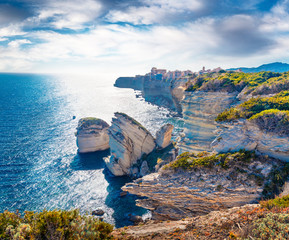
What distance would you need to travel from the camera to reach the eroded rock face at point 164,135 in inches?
1689

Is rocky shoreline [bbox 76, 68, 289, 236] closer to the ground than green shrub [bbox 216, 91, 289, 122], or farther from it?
closer to the ground

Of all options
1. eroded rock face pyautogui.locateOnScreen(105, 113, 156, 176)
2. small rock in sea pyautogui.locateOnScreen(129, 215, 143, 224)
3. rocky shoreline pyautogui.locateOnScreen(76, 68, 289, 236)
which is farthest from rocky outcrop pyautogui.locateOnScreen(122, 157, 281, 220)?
eroded rock face pyautogui.locateOnScreen(105, 113, 156, 176)

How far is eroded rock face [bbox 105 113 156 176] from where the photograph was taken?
4216 cm

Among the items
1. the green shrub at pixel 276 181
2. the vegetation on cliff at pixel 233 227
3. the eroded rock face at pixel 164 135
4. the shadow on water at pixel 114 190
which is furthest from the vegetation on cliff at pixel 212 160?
the eroded rock face at pixel 164 135

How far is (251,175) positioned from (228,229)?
23.5 feet

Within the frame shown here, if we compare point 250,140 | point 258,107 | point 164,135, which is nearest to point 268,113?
point 258,107

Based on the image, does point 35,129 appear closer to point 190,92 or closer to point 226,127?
point 190,92

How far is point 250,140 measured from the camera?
1775 centimetres

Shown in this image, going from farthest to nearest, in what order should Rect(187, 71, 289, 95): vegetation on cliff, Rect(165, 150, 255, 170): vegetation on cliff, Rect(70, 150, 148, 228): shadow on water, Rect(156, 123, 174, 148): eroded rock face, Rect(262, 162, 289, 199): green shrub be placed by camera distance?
Rect(156, 123, 174, 148): eroded rock face < Rect(70, 150, 148, 228): shadow on water < Rect(187, 71, 289, 95): vegetation on cliff < Rect(165, 150, 255, 170): vegetation on cliff < Rect(262, 162, 289, 199): green shrub

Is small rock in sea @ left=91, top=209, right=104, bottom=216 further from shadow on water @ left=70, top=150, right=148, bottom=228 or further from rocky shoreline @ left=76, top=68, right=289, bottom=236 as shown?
rocky shoreline @ left=76, top=68, right=289, bottom=236

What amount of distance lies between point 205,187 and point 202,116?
12.0 meters

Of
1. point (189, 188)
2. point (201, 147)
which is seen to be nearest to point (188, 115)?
point (201, 147)

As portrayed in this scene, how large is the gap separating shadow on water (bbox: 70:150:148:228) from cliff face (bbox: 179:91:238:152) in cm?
1632

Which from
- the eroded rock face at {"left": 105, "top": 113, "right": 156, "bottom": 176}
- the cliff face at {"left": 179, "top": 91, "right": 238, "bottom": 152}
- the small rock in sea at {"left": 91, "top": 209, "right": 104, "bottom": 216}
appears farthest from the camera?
the eroded rock face at {"left": 105, "top": 113, "right": 156, "bottom": 176}
